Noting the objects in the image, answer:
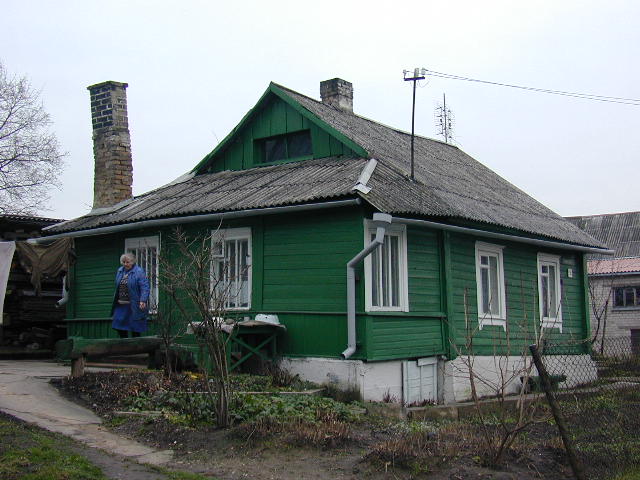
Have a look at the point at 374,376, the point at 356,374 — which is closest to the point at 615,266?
the point at 374,376

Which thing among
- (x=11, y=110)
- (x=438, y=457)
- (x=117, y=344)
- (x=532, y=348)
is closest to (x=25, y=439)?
(x=117, y=344)

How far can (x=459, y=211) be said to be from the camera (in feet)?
41.2

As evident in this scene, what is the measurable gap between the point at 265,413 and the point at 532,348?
3.14 metres

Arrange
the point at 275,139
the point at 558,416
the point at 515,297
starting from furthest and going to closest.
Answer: the point at 515,297 < the point at 275,139 < the point at 558,416

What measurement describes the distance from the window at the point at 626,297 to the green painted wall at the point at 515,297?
16008mm

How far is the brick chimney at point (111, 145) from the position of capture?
52.5ft

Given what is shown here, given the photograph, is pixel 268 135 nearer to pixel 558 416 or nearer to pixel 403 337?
pixel 403 337

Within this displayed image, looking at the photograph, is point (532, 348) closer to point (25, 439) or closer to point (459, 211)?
point (25, 439)

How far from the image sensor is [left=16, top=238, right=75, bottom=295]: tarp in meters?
15.4

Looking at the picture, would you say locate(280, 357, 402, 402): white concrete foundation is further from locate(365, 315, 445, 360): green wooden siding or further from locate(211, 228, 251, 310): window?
locate(211, 228, 251, 310): window

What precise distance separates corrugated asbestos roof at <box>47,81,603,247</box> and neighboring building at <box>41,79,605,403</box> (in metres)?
0.06

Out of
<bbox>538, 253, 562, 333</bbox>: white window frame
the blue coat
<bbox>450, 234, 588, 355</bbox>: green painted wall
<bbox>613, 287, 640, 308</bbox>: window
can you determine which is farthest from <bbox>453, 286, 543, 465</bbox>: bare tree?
<bbox>613, 287, 640, 308</bbox>: window

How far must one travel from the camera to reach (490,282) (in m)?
14.7

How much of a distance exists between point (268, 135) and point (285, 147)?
41 cm
